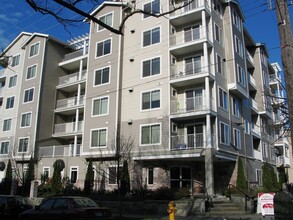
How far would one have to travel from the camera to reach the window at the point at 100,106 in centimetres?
3278

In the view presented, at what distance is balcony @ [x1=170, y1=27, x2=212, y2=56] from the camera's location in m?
28.8

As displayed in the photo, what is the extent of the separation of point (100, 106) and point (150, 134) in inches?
261

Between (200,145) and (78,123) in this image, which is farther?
(78,123)

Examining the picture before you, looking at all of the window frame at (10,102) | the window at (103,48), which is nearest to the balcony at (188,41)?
the window at (103,48)

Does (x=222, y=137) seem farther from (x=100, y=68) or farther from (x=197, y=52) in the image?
(x=100, y=68)

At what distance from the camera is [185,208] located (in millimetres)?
20484

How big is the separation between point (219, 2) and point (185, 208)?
21452 millimetres

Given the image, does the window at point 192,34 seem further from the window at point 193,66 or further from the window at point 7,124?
the window at point 7,124

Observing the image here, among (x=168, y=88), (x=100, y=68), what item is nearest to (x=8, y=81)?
(x=100, y=68)

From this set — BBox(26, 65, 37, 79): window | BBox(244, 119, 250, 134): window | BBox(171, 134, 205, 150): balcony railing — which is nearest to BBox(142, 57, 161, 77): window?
BBox(171, 134, 205, 150): balcony railing

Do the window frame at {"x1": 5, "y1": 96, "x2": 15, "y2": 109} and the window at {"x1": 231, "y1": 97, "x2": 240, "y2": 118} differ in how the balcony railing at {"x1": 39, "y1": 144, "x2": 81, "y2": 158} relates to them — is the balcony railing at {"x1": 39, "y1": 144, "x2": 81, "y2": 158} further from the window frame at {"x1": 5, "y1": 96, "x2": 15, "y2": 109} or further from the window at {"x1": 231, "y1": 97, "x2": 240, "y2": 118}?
the window at {"x1": 231, "y1": 97, "x2": 240, "y2": 118}

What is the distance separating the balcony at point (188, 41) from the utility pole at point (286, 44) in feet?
67.6

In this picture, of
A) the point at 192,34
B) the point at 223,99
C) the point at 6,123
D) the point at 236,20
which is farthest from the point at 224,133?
the point at 6,123

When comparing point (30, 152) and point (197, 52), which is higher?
point (197, 52)
